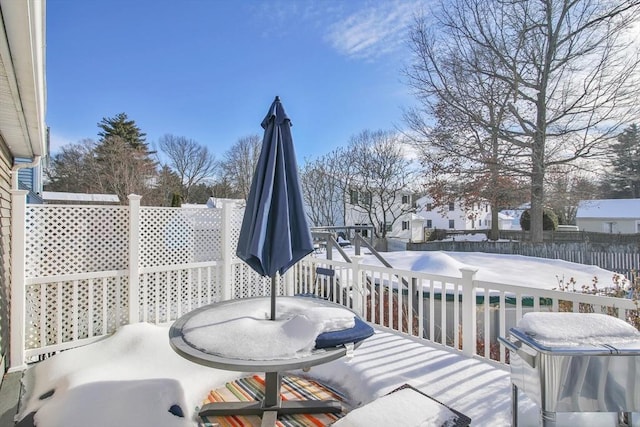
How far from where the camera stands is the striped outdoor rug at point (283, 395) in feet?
7.64

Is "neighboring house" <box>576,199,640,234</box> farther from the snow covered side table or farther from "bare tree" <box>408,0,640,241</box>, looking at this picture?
the snow covered side table

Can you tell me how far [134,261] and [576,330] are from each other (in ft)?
15.4

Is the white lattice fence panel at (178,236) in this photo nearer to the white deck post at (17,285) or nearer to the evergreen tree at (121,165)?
the white deck post at (17,285)

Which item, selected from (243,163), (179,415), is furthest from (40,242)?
(243,163)

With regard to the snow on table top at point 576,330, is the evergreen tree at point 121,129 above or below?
above

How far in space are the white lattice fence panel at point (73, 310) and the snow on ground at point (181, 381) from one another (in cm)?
45

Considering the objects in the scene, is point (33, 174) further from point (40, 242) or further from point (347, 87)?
point (347, 87)

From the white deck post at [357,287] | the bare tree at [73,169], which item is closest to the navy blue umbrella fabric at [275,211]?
the white deck post at [357,287]

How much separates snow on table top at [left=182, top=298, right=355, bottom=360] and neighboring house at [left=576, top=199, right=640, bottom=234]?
994 inches

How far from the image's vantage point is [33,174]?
358 inches

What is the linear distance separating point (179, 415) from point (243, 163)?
75.5 feet

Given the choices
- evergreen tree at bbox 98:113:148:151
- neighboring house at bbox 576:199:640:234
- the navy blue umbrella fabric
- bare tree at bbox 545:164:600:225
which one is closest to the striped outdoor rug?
the navy blue umbrella fabric

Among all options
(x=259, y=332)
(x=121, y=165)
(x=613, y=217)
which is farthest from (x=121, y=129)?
(x=613, y=217)

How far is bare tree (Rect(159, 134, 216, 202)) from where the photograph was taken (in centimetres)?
2598
